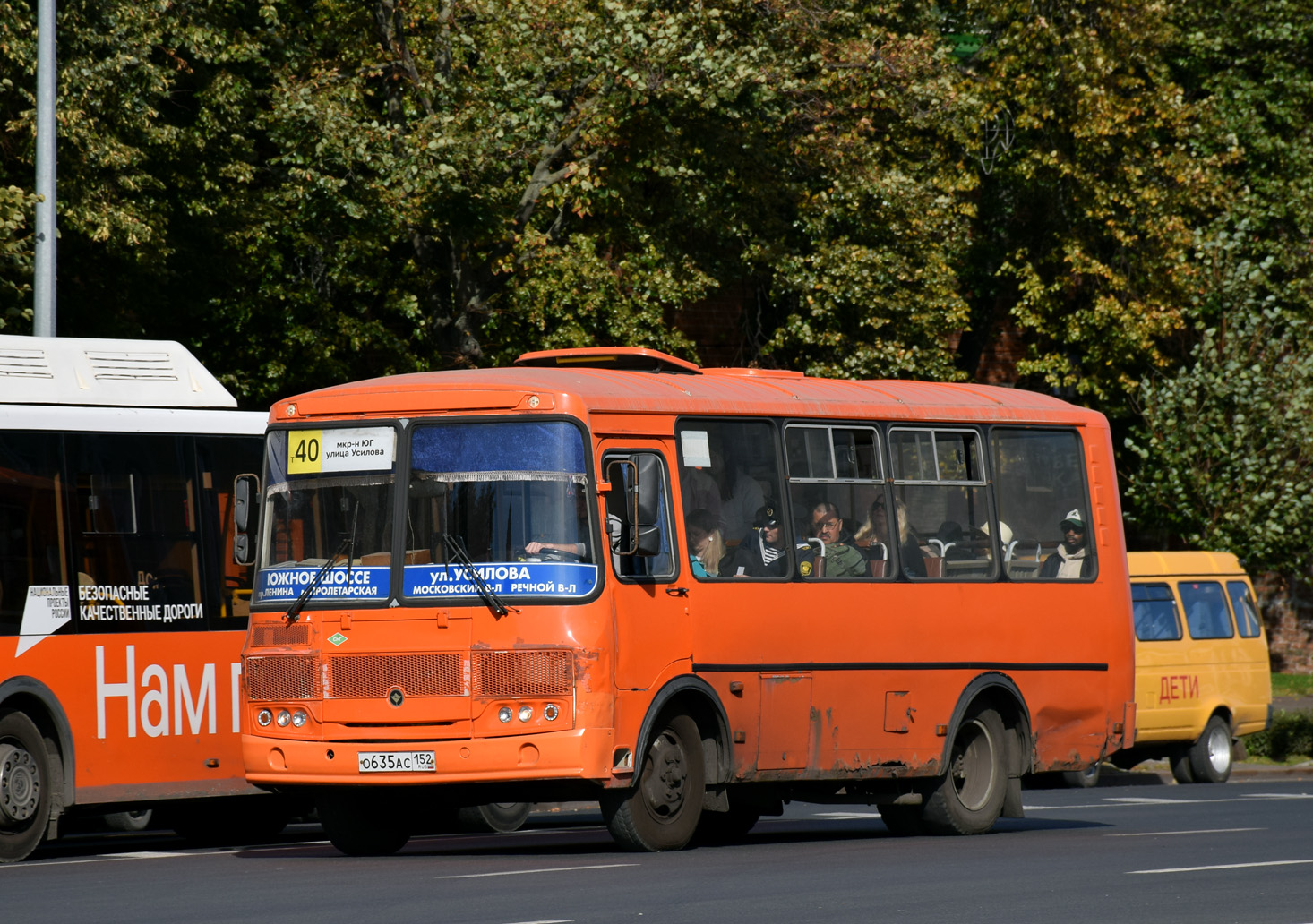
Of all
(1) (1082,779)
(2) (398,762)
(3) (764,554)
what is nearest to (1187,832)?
(3) (764,554)

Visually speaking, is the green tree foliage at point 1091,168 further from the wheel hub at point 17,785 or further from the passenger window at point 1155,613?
the wheel hub at point 17,785

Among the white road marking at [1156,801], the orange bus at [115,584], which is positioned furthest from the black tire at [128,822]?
the white road marking at [1156,801]

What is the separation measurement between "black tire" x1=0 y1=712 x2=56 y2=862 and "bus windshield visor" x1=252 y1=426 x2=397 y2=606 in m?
1.95

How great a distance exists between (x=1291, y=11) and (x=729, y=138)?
43.0ft

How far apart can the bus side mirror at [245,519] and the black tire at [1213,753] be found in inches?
551

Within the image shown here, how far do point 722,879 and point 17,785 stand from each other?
496 centimetres

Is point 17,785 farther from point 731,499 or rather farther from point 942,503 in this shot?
point 942,503

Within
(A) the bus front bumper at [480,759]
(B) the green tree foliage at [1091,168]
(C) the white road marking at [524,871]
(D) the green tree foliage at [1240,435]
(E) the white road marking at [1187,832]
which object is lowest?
(E) the white road marking at [1187,832]

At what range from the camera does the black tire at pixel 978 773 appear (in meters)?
14.9

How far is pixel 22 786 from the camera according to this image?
13.6 m

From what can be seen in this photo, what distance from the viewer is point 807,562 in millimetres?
13883

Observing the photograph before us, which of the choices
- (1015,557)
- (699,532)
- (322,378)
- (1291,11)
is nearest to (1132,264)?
(1291,11)

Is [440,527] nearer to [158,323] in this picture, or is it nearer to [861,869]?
→ [861,869]

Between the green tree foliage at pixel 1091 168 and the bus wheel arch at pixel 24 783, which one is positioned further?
the green tree foliage at pixel 1091 168
